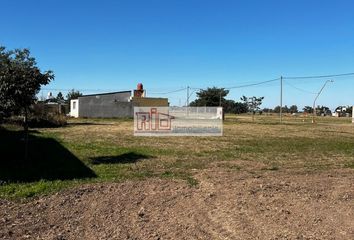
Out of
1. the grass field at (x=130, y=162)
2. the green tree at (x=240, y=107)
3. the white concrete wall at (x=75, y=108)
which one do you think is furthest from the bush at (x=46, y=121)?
the green tree at (x=240, y=107)

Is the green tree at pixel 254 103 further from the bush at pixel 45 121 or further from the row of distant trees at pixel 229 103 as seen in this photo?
the bush at pixel 45 121

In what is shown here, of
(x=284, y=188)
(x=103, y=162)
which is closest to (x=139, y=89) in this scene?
(x=103, y=162)

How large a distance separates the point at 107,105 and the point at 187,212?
48380 millimetres

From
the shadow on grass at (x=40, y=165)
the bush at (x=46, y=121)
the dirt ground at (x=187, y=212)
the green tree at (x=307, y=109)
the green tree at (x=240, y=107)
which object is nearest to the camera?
the dirt ground at (x=187, y=212)

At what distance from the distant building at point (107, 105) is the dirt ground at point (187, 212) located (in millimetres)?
44592

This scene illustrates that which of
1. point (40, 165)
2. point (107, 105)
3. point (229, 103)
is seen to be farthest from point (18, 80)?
point (229, 103)

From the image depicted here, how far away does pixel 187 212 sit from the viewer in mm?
6820

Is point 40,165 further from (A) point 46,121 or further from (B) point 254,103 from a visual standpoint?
(B) point 254,103

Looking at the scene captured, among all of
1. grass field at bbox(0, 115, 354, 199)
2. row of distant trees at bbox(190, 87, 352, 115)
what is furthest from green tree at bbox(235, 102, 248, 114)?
grass field at bbox(0, 115, 354, 199)

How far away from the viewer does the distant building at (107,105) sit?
5334 cm

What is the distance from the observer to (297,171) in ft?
38.6

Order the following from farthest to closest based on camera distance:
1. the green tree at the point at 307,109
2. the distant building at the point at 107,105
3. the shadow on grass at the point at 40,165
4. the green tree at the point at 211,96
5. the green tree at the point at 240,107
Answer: the green tree at the point at 307,109, the green tree at the point at 240,107, the green tree at the point at 211,96, the distant building at the point at 107,105, the shadow on grass at the point at 40,165

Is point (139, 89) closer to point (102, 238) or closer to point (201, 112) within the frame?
point (201, 112)

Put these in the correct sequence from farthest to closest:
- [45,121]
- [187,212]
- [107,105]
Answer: [107,105], [45,121], [187,212]
